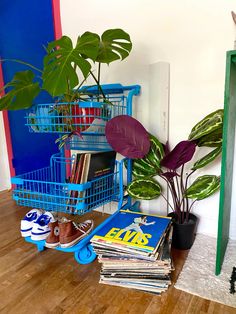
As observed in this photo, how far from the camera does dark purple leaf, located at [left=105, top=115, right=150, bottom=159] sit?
40.3 inches

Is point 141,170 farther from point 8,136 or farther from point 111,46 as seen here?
point 8,136

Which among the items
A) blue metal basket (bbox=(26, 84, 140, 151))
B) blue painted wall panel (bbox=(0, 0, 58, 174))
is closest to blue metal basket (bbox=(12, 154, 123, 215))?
Answer: blue metal basket (bbox=(26, 84, 140, 151))

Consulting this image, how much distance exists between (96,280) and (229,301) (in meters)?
0.51

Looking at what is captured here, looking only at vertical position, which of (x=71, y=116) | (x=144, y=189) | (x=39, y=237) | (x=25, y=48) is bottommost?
(x=39, y=237)

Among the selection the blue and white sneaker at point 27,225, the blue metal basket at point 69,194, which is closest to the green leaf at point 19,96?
the blue metal basket at point 69,194

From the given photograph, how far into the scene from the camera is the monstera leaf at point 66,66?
778mm

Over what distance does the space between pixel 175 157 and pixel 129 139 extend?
0.23 m

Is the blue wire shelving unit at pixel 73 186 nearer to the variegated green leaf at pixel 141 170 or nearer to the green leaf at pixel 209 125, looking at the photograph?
the variegated green leaf at pixel 141 170

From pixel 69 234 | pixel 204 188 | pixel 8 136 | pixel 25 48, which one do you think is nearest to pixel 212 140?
pixel 204 188

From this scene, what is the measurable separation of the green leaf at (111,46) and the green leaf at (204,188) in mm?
712

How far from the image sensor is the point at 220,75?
1.12 meters

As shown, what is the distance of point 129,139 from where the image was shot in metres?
1.04

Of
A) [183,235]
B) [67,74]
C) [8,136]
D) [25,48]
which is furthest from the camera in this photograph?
[8,136]

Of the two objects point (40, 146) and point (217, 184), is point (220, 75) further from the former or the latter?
point (40, 146)
